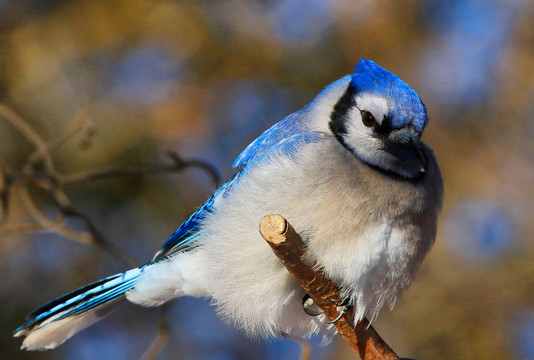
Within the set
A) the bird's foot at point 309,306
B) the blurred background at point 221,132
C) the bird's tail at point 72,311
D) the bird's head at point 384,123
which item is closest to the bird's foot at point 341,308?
the bird's foot at point 309,306

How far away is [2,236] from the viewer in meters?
4.18

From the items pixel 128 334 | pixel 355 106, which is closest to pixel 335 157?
pixel 355 106

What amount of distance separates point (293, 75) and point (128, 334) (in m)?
2.10

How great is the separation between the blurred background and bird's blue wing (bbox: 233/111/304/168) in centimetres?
168

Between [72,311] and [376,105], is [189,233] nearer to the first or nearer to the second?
[72,311]

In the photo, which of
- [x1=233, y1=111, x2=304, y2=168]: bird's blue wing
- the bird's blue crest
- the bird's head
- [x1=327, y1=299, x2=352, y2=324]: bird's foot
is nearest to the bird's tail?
[x1=233, y1=111, x2=304, y2=168]: bird's blue wing

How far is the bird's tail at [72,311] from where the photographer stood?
250 cm

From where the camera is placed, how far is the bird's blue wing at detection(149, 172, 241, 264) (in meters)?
2.57

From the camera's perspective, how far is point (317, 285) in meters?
2.01

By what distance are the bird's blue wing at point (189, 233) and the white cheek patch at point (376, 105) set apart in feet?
1.88

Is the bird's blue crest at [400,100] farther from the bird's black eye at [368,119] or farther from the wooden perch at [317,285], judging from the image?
the wooden perch at [317,285]

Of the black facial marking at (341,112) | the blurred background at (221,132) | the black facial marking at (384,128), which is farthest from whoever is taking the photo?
the blurred background at (221,132)

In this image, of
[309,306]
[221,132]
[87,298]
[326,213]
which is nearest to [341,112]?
[326,213]

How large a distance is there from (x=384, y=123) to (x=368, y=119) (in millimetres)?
67
